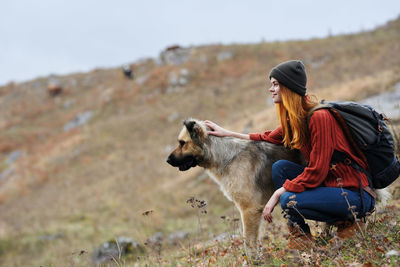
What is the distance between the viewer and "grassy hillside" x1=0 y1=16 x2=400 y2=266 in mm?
11211

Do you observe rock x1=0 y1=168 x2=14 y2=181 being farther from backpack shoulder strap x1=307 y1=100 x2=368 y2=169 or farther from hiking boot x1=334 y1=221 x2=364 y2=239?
backpack shoulder strap x1=307 y1=100 x2=368 y2=169

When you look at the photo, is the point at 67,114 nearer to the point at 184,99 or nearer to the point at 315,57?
the point at 184,99

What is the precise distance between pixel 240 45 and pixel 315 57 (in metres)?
9.92

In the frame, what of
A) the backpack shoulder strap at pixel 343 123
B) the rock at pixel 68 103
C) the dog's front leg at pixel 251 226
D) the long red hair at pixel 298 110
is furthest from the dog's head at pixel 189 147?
the rock at pixel 68 103

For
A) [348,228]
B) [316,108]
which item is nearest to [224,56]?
[316,108]

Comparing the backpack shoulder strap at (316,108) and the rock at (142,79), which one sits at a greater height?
the rock at (142,79)

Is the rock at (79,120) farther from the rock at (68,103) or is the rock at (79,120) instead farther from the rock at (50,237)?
the rock at (50,237)

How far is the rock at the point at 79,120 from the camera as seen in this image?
98.1ft

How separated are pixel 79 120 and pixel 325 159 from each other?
98.8 ft

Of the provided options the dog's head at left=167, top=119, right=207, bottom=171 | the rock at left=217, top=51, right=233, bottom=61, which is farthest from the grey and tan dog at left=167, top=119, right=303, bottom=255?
the rock at left=217, top=51, right=233, bottom=61

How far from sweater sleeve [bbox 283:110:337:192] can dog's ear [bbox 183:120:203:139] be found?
176cm

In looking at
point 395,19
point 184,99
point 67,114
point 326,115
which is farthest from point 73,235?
point 395,19

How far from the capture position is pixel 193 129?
14.7 ft

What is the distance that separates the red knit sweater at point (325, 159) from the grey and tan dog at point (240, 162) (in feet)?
3.17
